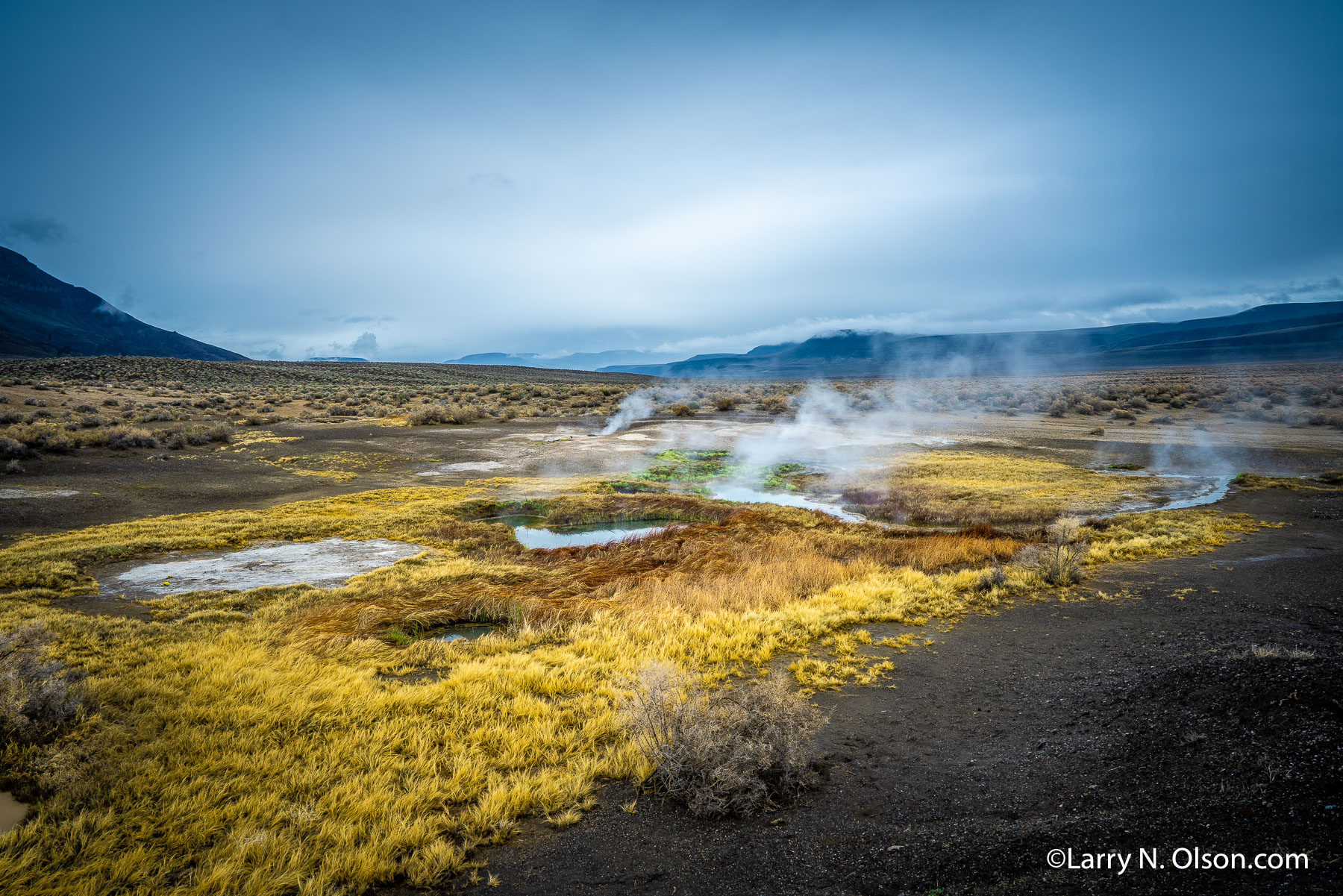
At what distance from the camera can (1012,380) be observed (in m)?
85.0

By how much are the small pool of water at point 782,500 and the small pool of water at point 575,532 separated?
405 centimetres

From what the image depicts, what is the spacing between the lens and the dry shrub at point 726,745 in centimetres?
523

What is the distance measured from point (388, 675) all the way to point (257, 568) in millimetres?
6728

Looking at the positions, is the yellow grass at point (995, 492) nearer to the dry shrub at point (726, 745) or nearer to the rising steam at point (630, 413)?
the dry shrub at point (726, 745)

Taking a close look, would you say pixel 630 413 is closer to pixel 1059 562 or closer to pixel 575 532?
pixel 575 532

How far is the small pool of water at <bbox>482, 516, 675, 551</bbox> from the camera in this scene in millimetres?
17500

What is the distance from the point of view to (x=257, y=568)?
41.0 ft

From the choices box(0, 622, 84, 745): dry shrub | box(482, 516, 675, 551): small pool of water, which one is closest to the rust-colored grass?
box(482, 516, 675, 551): small pool of water

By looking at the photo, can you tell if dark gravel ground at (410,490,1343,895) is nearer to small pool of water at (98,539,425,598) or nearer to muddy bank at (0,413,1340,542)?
small pool of water at (98,539,425,598)

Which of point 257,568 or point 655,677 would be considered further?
point 257,568

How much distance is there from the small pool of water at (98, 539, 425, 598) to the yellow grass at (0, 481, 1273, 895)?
661 mm

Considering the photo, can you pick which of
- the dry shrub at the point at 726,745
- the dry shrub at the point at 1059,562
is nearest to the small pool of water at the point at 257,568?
the dry shrub at the point at 726,745

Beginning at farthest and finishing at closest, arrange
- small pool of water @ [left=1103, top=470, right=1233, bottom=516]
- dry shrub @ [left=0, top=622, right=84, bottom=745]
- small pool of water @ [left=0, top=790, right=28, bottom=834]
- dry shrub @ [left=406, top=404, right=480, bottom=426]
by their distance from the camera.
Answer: dry shrub @ [left=406, top=404, right=480, bottom=426] → small pool of water @ [left=1103, top=470, right=1233, bottom=516] → dry shrub @ [left=0, top=622, right=84, bottom=745] → small pool of water @ [left=0, top=790, right=28, bottom=834]

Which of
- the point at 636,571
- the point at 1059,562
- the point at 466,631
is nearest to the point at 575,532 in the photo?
the point at 636,571
